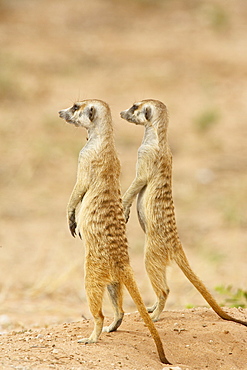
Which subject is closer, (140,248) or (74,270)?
(74,270)

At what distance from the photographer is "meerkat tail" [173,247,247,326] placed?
4836 mm

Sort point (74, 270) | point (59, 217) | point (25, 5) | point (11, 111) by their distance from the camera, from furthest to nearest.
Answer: point (25, 5)
point (11, 111)
point (59, 217)
point (74, 270)

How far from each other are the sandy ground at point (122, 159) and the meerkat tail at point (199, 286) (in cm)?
8

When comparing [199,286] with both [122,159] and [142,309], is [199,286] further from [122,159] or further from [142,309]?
[122,159]

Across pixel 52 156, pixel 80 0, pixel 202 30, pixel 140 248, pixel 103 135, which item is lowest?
pixel 103 135

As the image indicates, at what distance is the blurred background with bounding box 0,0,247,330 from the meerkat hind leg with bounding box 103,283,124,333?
68 cm

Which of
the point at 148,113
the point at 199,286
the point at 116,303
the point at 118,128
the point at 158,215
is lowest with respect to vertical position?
the point at 116,303

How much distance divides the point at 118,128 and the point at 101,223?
6.25 m

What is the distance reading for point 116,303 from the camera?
15.5 feet

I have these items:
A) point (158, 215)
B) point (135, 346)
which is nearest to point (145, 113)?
point (158, 215)

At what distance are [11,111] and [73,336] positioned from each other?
10.00m

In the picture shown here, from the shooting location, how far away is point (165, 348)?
4578 millimetres

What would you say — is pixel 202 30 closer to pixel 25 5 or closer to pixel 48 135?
pixel 25 5

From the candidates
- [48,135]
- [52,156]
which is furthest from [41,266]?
[48,135]
